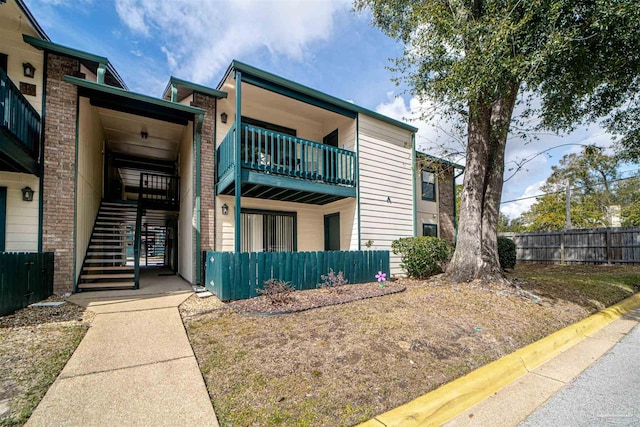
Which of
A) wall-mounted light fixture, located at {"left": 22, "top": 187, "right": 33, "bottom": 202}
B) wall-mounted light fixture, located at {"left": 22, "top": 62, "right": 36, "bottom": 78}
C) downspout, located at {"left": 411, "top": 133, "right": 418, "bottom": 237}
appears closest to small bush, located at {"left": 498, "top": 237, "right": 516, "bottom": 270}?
downspout, located at {"left": 411, "top": 133, "right": 418, "bottom": 237}

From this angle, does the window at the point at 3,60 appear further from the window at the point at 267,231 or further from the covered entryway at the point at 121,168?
the window at the point at 267,231

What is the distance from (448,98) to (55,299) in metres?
9.66

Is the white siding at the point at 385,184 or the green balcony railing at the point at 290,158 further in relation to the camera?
the white siding at the point at 385,184

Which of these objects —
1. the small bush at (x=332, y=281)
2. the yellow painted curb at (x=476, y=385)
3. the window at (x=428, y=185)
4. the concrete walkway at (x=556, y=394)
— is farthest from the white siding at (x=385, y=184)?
the concrete walkway at (x=556, y=394)

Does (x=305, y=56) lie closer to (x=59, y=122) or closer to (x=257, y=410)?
(x=59, y=122)

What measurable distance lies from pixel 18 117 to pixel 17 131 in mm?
302

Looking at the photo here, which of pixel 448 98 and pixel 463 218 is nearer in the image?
pixel 448 98

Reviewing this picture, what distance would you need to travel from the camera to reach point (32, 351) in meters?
3.55

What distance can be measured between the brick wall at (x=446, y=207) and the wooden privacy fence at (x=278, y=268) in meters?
6.37

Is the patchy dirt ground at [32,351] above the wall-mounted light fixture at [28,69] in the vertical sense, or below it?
below

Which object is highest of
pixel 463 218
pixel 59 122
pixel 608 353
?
pixel 59 122

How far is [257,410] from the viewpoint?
246 centimetres

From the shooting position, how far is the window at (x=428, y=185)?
516 inches

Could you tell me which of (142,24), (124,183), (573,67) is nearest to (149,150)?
(142,24)
